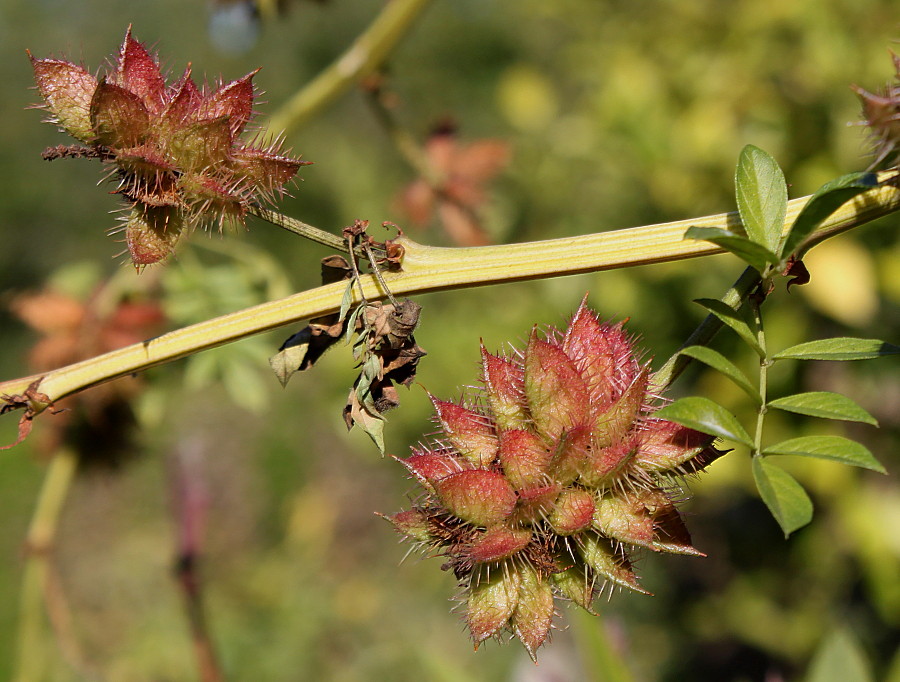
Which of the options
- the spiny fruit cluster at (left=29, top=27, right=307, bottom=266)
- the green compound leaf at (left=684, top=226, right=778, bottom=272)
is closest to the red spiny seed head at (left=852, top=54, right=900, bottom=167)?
the green compound leaf at (left=684, top=226, right=778, bottom=272)

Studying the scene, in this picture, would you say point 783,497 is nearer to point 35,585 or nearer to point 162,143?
point 162,143

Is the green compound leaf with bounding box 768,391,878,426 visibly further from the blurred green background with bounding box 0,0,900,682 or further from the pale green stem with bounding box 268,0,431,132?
the pale green stem with bounding box 268,0,431,132

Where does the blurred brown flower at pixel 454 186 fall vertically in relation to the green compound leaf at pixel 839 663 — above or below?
above

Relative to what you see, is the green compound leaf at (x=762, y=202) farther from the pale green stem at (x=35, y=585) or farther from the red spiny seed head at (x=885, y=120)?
the pale green stem at (x=35, y=585)

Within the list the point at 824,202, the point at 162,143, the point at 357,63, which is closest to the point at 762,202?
the point at 824,202

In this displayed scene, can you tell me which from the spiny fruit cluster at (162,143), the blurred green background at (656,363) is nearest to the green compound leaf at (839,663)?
the blurred green background at (656,363)

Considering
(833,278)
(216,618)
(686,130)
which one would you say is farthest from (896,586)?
(216,618)
